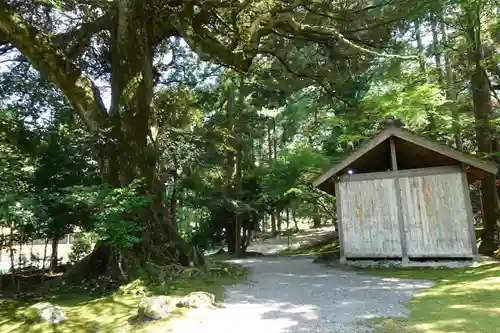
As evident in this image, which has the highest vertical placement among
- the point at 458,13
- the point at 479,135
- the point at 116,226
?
the point at 458,13

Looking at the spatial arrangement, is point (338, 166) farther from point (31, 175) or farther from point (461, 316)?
point (31, 175)

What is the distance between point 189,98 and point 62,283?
8075 millimetres

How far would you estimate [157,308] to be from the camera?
5.42 metres

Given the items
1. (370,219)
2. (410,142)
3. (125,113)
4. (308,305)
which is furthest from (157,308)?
(410,142)

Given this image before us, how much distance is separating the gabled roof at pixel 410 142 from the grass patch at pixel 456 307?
2361mm

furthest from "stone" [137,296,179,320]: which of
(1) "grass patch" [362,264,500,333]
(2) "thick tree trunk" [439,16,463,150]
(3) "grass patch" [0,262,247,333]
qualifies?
(2) "thick tree trunk" [439,16,463,150]

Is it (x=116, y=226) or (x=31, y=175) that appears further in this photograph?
(x=31, y=175)

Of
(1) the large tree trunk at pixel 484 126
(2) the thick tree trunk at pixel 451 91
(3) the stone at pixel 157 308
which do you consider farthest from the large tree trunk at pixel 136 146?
(2) the thick tree trunk at pixel 451 91

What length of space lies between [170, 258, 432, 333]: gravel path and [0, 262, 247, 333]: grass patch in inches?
23.1

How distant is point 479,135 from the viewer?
12414mm

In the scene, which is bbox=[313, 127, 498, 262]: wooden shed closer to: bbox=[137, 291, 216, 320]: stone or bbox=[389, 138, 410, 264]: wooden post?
bbox=[389, 138, 410, 264]: wooden post

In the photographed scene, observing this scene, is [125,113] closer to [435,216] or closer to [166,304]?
[166,304]

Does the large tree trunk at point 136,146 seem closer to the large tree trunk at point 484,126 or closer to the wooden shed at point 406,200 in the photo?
the wooden shed at point 406,200

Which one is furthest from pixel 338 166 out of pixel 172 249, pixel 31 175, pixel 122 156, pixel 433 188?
pixel 31 175
